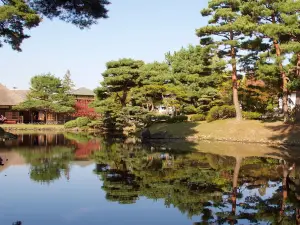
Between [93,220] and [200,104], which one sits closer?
[93,220]

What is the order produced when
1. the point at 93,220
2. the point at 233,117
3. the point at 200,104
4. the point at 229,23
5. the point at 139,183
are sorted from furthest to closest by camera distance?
1. the point at 200,104
2. the point at 233,117
3. the point at 229,23
4. the point at 139,183
5. the point at 93,220

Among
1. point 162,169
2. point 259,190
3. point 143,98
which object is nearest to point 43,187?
point 162,169

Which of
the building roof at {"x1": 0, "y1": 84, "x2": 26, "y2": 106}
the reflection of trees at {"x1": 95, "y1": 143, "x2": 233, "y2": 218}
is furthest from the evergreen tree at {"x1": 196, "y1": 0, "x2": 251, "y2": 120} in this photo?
the building roof at {"x1": 0, "y1": 84, "x2": 26, "y2": 106}

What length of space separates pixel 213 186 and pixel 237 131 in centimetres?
1611

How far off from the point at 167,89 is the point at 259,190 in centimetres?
2394

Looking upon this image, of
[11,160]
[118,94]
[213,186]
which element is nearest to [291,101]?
[118,94]

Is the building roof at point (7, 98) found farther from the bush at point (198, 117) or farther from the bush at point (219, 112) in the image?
the bush at point (219, 112)

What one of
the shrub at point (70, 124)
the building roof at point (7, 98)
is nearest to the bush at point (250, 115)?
the shrub at point (70, 124)

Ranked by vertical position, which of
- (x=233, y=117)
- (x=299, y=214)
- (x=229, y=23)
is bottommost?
(x=299, y=214)

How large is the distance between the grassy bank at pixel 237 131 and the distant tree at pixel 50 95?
16.2 meters

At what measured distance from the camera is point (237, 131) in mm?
24766

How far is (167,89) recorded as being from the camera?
32.4 metres

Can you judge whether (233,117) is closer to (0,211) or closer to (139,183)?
(139,183)

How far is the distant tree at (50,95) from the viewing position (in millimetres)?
41031
